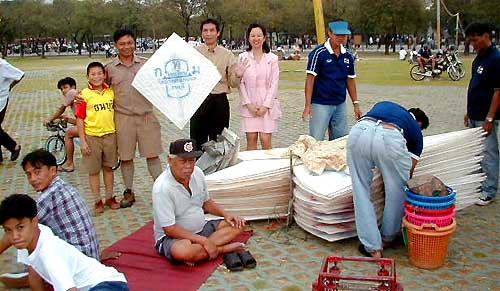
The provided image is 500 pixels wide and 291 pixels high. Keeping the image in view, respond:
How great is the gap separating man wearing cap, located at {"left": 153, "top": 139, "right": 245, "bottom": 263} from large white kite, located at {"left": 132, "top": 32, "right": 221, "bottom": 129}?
1.33 m

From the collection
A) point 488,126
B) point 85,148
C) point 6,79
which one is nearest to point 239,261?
point 85,148

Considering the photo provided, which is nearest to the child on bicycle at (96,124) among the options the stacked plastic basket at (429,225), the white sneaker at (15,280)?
the white sneaker at (15,280)

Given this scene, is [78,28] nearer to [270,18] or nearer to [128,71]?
[270,18]

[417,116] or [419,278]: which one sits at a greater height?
[417,116]

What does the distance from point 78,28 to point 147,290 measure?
6186 centimetres

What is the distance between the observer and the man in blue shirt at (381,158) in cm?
406

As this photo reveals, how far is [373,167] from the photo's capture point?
4258 mm

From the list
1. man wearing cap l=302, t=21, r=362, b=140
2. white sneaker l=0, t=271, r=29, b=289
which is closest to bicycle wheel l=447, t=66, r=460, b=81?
man wearing cap l=302, t=21, r=362, b=140

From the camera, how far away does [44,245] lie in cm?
298

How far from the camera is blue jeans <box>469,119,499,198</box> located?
5.42 meters

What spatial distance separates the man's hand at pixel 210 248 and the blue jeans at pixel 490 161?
2813mm

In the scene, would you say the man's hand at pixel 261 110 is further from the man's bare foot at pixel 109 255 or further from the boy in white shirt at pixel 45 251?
the boy in white shirt at pixel 45 251

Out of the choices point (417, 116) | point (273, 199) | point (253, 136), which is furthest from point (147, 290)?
point (253, 136)

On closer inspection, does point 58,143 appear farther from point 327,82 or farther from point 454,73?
point 454,73
